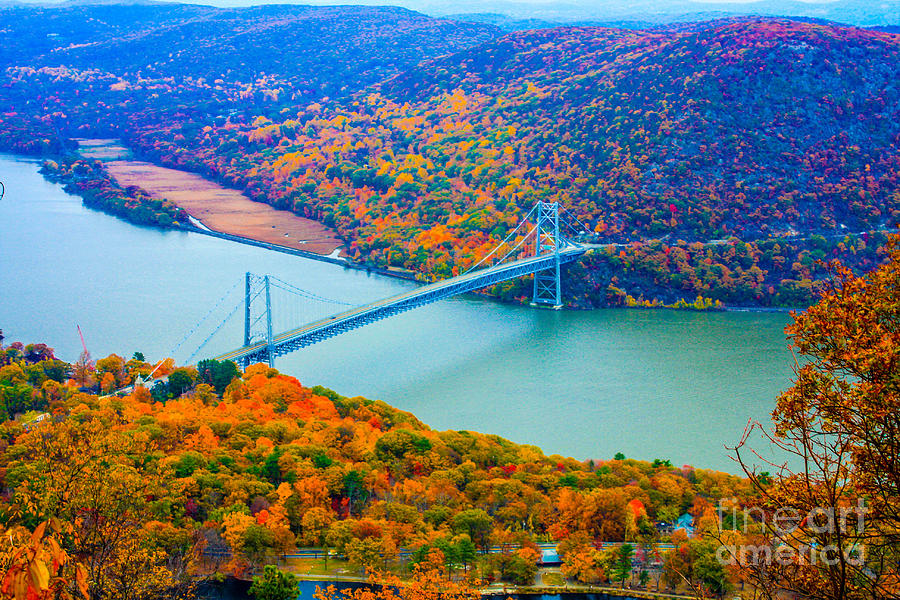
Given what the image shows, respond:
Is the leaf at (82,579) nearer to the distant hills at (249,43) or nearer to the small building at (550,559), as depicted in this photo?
the small building at (550,559)

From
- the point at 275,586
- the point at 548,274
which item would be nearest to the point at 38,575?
the point at 275,586

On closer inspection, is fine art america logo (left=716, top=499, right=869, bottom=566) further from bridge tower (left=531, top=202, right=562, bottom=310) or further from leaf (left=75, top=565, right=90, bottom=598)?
bridge tower (left=531, top=202, right=562, bottom=310)

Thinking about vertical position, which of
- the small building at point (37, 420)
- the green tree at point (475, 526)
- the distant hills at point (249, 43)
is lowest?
the green tree at point (475, 526)

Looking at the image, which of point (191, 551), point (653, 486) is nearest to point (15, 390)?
point (191, 551)

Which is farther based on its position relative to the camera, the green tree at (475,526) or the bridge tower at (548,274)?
the bridge tower at (548,274)

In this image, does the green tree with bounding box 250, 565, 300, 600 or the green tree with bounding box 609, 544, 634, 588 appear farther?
the green tree with bounding box 609, 544, 634, 588

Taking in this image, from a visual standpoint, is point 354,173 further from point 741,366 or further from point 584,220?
point 741,366

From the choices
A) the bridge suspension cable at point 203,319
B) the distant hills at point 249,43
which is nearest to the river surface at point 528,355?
the bridge suspension cable at point 203,319

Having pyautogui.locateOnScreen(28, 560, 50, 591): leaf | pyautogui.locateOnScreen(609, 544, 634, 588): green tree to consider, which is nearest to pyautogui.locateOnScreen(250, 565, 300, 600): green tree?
pyautogui.locateOnScreen(609, 544, 634, 588): green tree
